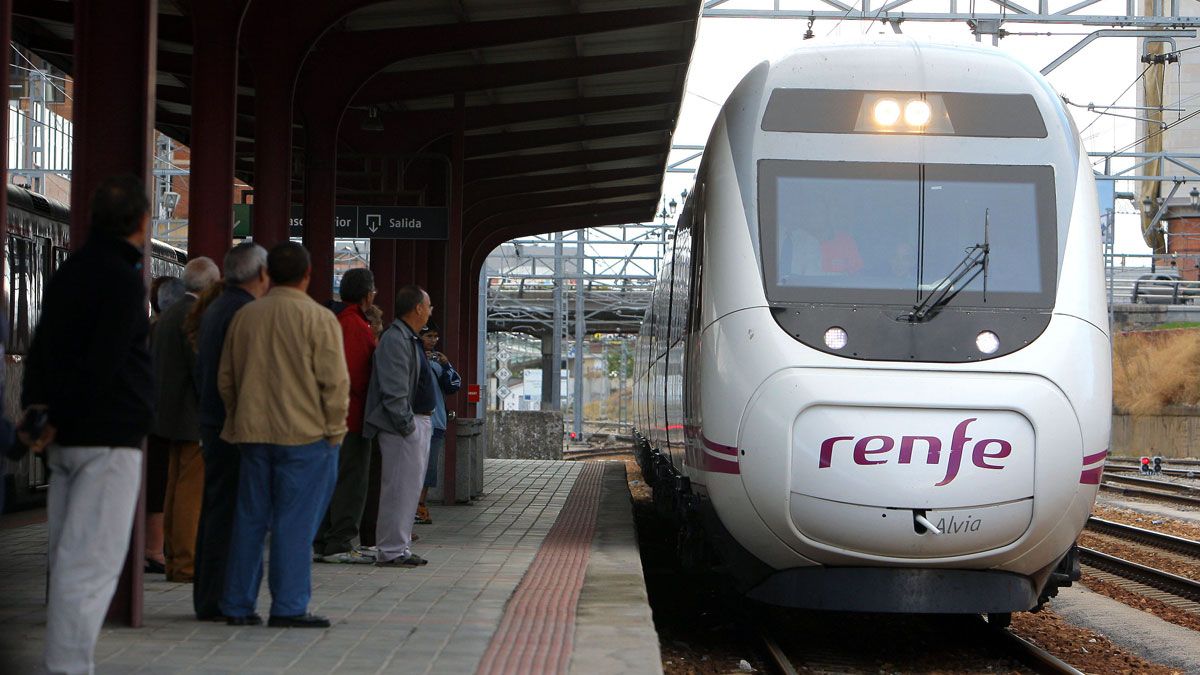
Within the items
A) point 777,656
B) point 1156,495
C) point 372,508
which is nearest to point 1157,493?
point 1156,495

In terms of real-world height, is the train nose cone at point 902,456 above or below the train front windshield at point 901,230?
below

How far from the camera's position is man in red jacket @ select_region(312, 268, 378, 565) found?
29.3 feet

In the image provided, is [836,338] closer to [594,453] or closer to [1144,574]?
[1144,574]

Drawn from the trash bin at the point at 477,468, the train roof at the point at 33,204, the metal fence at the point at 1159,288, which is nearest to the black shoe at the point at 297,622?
the train roof at the point at 33,204

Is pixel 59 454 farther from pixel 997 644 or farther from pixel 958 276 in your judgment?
pixel 997 644

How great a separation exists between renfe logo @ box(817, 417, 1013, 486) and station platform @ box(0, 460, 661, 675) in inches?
50.1

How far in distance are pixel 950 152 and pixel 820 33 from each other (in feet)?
40.0

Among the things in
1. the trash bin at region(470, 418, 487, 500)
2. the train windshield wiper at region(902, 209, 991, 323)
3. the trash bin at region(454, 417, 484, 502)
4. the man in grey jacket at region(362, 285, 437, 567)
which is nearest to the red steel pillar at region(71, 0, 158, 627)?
the man in grey jacket at region(362, 285, 437, 567)

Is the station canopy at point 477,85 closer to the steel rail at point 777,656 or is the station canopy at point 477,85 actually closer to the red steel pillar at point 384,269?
the red steel pillar at point 384,269

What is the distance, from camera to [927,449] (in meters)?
7.45

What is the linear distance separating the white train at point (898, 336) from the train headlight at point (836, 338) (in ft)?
0.03

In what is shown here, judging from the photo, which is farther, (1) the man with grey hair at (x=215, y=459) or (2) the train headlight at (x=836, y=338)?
(2) the train headlight at (x=836, y=338)

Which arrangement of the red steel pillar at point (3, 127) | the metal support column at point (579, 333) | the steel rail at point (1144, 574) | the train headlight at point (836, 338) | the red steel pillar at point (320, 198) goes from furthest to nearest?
the metal support column at point (579, 333) → the red steel pillar at point (320, 198) → the steel rail at point (1144, 574) → the train headlight at point (836, 338) → the red steel pillar at point (3, 127)

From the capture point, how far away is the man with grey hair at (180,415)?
7.55 metres
